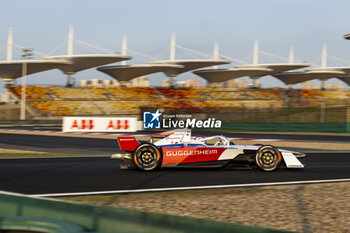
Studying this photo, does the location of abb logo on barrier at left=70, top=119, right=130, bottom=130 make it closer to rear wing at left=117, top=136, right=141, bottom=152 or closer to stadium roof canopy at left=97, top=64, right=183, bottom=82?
rear wing at left=117, top=136, right=141, bottom=152

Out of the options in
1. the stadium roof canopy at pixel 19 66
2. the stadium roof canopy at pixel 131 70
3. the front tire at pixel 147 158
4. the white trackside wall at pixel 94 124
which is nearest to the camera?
the front tire at pixel 147 158

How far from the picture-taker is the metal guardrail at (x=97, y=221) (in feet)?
10.8

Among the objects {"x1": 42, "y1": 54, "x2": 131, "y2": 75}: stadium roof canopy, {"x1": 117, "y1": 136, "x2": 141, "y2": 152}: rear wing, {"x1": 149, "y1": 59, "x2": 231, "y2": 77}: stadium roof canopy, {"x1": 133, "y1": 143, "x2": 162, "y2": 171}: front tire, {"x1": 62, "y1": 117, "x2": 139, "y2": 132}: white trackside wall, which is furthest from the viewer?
{"x1": 149, "y1": 59, "x2": 231, "y2": 77}: stadium roof canopy

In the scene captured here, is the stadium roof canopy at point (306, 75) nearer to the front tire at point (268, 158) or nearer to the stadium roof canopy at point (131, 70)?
the stadium roof canopy at point (131, 70)

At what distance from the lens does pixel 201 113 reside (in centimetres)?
3275

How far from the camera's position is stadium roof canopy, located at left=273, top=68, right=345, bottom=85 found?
84.9m

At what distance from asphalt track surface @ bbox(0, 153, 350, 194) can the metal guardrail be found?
10.5 feet

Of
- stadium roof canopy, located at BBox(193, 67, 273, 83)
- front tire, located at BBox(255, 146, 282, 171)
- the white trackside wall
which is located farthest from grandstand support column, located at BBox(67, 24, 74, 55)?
front tire, located at BBox(255, 146, 282, 171)

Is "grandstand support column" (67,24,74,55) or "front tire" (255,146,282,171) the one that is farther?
"grandstand support column" (67,24,74,55)

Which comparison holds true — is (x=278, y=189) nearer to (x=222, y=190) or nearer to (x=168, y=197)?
(x=222, y=190)

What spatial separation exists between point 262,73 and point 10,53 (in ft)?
143

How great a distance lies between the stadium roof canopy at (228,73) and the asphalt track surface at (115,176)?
67.0 meters

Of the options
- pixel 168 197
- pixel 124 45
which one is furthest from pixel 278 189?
pixel 124 45

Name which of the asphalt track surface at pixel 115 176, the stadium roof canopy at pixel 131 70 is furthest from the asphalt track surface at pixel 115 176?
the stadium roof canopy at pixel 131 70
